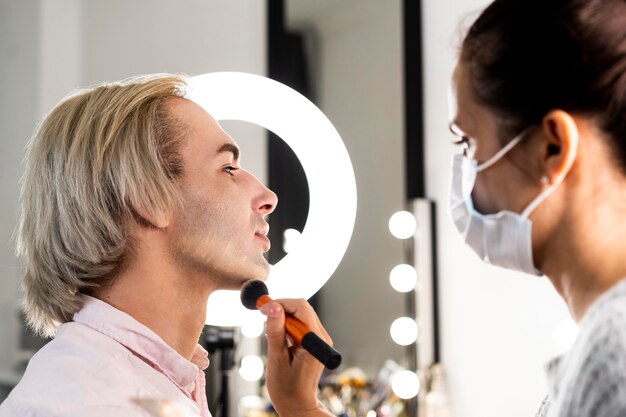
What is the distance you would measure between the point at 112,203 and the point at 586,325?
25.1 inches

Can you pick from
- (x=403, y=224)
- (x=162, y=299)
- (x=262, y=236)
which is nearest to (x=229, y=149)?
(x=262, y=236)

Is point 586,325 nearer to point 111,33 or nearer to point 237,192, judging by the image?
point 237,192

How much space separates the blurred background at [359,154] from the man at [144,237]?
101 centimetres

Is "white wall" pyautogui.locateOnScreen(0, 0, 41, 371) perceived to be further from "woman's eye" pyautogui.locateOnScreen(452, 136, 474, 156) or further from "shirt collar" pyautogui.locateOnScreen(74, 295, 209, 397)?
"woman's eye" pyautogui.locateOnScreen(452, 136, 474, 156)

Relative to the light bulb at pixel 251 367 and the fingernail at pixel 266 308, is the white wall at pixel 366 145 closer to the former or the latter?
the light bulb at pixel 251 367

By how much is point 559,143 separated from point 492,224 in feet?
0.39

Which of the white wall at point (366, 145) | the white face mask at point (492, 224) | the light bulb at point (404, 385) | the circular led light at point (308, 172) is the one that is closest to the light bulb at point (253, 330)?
the white wall at point (366, 145)

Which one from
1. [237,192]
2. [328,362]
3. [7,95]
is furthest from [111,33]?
[328,362]

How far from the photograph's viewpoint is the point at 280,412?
109 cm

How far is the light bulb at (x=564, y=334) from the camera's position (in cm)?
176

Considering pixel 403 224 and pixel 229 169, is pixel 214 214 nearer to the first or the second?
pixel 229 169

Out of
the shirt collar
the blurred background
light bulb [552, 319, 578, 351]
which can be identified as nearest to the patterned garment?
the shirt collar

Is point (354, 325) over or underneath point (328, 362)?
underneath

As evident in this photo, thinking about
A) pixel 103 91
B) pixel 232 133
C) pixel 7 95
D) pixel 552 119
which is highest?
pixel 552 119
